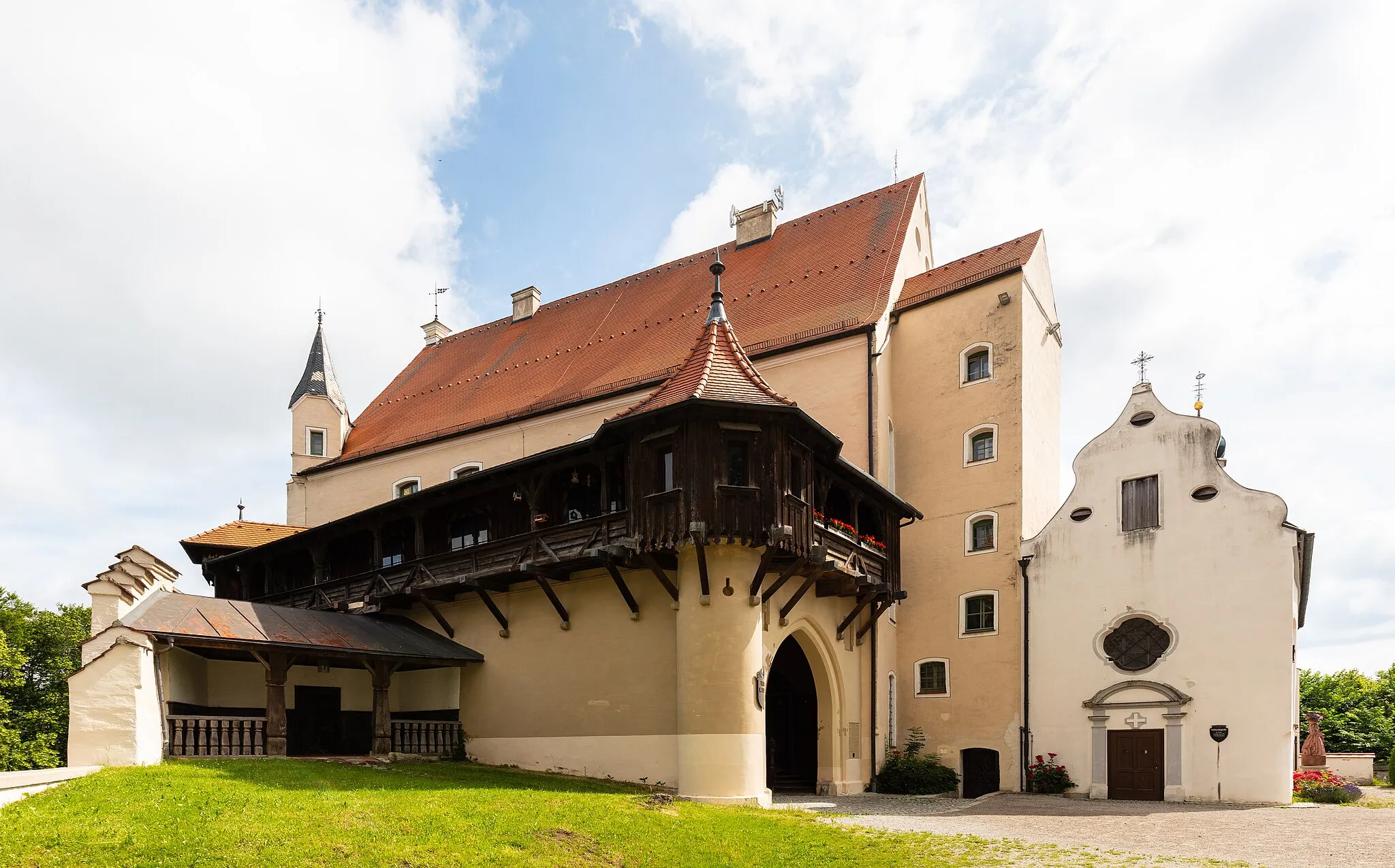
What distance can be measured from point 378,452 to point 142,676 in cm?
1820

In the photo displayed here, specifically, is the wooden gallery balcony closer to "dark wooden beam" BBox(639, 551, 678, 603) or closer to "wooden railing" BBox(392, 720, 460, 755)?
"dark wooden beam" BBox(639, 551, 678, 603)

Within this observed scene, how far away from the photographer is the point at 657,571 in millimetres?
19047

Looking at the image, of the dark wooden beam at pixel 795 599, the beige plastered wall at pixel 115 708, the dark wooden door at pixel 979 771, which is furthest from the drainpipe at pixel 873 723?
the beige plastered wall at pixel 115 708

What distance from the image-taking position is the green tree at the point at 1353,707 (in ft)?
155

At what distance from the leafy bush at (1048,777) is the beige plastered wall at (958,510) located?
0.46m

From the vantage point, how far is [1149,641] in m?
22.8

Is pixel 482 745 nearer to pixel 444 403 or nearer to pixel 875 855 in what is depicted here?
pixel 875 855

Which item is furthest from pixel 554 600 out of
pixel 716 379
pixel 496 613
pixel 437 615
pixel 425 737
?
pixel 716 379

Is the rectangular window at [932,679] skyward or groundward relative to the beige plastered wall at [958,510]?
groundward

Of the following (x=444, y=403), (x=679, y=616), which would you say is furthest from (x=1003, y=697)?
(x=444, y=403)

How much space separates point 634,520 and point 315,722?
1004 centimetres

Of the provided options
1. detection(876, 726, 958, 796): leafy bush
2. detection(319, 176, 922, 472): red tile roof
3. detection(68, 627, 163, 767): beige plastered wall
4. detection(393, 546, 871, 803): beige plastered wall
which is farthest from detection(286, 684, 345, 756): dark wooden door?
detection(876, 726, 958, 796): leafy bush

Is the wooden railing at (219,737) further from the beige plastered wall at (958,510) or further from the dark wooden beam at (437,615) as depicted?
the beige plastered wall at (958,510)

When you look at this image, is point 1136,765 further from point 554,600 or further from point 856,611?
point 554,600
